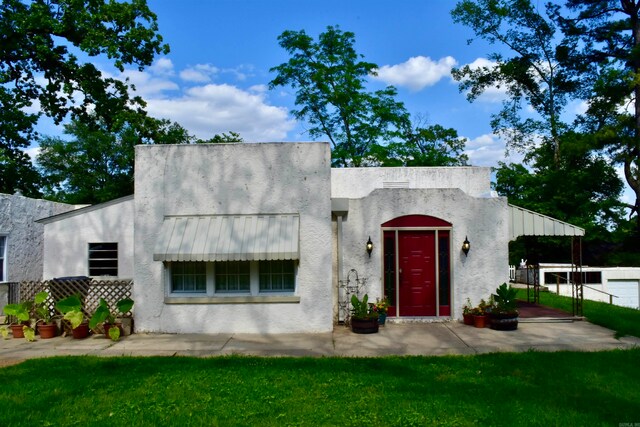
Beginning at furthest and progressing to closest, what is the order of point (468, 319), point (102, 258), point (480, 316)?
1. point (102, 258)
2. point (468, 319)
3. point (480, 316)

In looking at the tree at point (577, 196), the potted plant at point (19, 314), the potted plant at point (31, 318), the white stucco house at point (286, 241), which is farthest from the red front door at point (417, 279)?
the tree at point (577, 196)

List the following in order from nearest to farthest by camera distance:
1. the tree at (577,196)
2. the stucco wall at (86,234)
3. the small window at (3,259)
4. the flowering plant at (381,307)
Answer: the flowering plant at (381,307), the small window at (3,259), the stucco wall at (86,234), the tree at (577,196)

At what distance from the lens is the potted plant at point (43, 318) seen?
10.8 meters

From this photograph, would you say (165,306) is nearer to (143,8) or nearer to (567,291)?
(143,8)

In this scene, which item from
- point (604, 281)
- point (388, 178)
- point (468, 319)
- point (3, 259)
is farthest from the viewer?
point (604, 281)

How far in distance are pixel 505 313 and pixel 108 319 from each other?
357 inches

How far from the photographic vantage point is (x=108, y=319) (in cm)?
1088

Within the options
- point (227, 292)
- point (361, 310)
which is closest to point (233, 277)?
point (227, 292)

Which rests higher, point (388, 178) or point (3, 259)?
point (388, 178)

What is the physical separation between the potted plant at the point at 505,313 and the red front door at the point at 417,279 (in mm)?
1595

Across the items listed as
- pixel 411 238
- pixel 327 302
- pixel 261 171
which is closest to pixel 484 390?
pixel 327 302

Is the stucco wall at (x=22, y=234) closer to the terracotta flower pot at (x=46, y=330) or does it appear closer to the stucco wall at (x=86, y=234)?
the stucco wall at (x=86, y=234)

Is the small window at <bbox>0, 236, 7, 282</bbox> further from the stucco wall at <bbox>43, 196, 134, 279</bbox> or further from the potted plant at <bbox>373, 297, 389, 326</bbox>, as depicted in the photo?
the potted plant at <bbox>373, 297, 389, 326</bbox>

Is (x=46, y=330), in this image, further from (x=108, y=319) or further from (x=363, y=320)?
(x=363, y=320)
